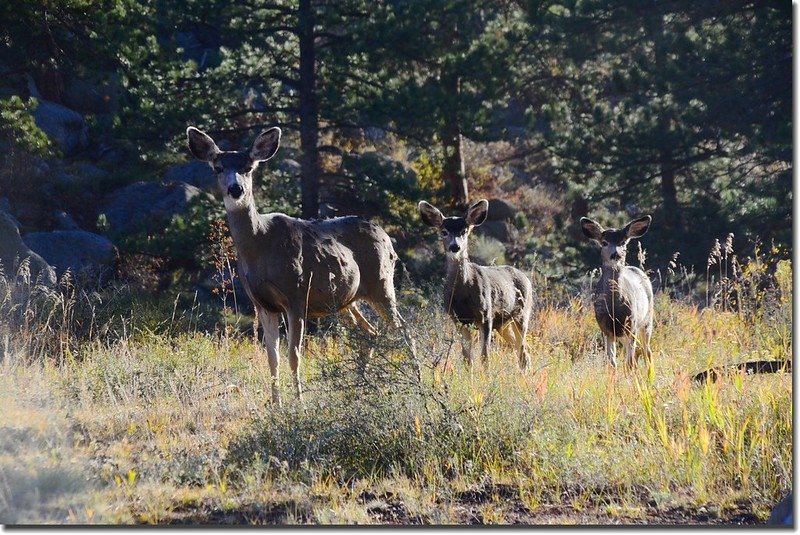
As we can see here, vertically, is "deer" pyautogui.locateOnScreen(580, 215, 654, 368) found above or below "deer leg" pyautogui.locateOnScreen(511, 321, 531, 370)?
above

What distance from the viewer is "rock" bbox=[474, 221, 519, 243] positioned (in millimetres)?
24875

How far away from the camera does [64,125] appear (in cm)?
2238

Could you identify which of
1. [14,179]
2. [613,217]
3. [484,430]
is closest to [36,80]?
[14,179]

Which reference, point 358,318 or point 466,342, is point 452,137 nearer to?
point 358,318

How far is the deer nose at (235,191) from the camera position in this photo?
8.45 m

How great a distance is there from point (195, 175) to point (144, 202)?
1.26m

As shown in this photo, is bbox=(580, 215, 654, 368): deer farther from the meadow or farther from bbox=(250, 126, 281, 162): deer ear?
bbox=(250, 126, 281, 162): deer ear

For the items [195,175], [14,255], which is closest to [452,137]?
[195,175]

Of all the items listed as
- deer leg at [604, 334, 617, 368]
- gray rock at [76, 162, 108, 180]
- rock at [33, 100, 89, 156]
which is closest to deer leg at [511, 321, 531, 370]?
deer leg at [604, 334, 617, 368]

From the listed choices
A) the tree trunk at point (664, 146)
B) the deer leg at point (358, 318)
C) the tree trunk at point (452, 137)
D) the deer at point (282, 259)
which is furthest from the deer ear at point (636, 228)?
the tree trunk at point (664, 146)

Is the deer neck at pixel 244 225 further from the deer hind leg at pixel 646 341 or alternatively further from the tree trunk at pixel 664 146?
the tree trunk at pixel 664 146

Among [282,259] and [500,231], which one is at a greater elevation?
[500,231]

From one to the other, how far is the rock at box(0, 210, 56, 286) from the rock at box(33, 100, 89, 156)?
7.99 m

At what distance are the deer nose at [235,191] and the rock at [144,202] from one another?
385 inches
